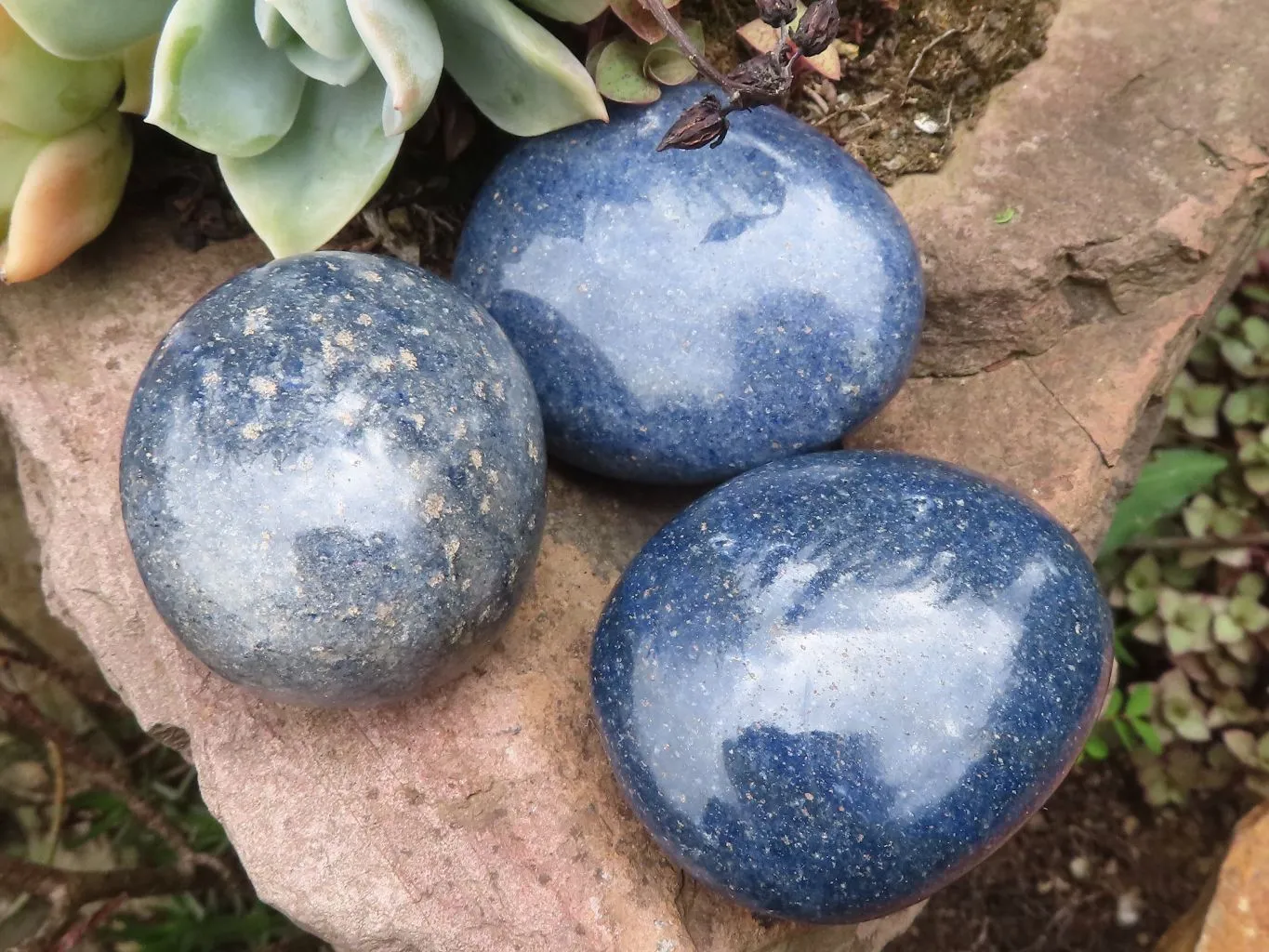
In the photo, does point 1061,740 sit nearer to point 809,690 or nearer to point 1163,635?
point 809,690

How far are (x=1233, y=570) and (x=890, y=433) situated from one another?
107 cm

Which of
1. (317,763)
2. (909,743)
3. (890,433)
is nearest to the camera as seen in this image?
(909,743)

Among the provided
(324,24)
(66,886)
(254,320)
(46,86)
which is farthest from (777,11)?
(66,886)

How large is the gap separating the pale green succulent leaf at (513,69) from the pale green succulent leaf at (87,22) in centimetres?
30

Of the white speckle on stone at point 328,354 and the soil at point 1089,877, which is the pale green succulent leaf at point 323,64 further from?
the soil at point 1089,877

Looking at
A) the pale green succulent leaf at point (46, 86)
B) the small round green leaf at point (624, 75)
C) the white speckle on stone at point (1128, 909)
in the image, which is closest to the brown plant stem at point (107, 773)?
the pale green succulent leaf at point (46, 86)

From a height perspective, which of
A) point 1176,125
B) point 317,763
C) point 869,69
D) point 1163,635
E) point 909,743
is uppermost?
point 869,69

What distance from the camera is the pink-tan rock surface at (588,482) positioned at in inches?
46.3

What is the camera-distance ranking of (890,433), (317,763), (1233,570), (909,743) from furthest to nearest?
(1233,570) → (890,433) → (317,763) → (909,743)

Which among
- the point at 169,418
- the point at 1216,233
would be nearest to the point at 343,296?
the point at 169,418

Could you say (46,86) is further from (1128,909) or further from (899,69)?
(1128,909)

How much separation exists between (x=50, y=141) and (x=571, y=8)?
0.63 meters

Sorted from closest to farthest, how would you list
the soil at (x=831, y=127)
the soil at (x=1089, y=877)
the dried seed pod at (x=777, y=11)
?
the dried seed pod at (x=777, y=11), the soil at (x=831, y=127), the soil at (x=1089, y=877)

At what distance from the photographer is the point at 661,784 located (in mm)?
1064
